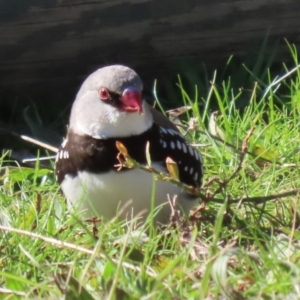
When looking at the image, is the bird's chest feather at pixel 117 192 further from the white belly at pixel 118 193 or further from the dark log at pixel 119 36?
the dark log at pixel 119 36

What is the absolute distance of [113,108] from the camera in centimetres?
320

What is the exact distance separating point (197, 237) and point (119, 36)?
205cm

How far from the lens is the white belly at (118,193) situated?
3.10 metres

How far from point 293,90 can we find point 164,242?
1.60 metres

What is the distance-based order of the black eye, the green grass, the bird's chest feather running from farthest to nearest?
the black eye < the bird's chest feather < the green grass

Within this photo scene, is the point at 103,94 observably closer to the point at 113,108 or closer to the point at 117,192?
the point at 113,108

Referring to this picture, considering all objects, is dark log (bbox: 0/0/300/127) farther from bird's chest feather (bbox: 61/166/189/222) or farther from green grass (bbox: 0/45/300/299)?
bird's chest feather (bbox: 61/166/189/222)

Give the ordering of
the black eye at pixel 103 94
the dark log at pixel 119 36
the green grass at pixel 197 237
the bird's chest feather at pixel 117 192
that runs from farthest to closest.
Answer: the dark log at pixel 119 36 < the black eye at pixel 103 94 < the bird's chest feather at pixel 117 192 < the green grass at pixel 197 237

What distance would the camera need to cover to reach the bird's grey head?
10.3ft

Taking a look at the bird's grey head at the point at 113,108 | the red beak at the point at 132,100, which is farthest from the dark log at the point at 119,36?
the red beak at the point at 132,100

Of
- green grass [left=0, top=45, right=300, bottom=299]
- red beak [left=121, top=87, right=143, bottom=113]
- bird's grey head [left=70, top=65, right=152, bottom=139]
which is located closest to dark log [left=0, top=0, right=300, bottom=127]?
green grass [left=0, top=45, right=300, bottom=299]

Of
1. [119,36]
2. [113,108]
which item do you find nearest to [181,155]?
[113,108]

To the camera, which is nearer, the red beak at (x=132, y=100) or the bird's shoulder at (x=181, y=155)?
the red beak at (x=132, y=100)

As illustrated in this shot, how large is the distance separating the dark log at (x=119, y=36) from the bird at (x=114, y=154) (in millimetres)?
1464
